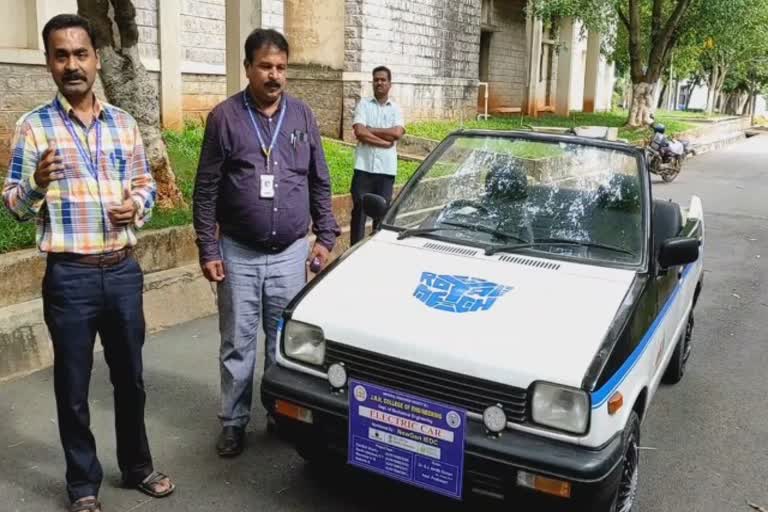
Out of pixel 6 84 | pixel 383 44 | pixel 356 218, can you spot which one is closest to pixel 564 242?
pixel 356 218

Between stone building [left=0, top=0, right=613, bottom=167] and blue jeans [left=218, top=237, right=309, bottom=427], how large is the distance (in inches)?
226

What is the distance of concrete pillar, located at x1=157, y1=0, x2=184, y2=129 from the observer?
1123 centimetres

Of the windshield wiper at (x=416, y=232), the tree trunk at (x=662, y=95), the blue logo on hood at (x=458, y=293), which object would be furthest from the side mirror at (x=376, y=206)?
the tree trunk at (x=662, y=95)

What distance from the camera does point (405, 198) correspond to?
14.5ft

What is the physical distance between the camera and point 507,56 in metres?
29.0

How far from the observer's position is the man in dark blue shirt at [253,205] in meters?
3.72

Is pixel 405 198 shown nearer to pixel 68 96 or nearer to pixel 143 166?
pixel 143 166

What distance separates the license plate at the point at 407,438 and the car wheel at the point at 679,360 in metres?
2.59

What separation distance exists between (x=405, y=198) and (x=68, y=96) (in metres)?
1.92

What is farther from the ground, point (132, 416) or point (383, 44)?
point (383, 44)

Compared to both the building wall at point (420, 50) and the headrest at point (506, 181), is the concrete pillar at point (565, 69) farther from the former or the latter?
the headrest at point (506, 181)

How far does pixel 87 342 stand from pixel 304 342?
900 millimetres

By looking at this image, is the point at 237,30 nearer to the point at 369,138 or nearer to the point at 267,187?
the point at 369,138

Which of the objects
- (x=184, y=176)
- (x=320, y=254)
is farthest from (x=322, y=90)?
(x=320, y=254)
